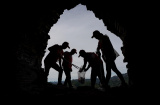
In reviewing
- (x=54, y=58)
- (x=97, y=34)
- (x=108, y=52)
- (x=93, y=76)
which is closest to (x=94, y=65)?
(x=93, y=76)

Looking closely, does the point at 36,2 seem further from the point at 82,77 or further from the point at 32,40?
the point at 82,77

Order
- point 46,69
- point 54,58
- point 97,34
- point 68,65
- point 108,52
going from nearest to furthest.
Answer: point 108,52 < point 97,34 < point 46,69 < point 54,58 < point 68,65

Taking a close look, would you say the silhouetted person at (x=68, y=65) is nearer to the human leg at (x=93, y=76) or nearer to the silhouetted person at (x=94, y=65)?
the silhouetted person at (x=94, y=65)

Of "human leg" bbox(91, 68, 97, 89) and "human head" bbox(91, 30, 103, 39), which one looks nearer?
"human head" bbox(91, 30, 103, 39)

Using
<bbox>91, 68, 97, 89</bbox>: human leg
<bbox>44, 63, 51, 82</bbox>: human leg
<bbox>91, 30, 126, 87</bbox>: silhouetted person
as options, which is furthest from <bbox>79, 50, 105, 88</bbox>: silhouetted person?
<bbox>44, 63, 51, 82</bbox>: human leg

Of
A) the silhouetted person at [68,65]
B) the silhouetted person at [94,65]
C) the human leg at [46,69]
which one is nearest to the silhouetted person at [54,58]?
the human leg at [46,69]

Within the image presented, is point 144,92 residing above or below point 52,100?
above

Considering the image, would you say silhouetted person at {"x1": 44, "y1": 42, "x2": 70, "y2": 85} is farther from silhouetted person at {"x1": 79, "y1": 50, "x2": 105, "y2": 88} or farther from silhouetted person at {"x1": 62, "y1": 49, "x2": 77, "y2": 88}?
silhouetted person at {"x1": 79, "y1": 50, "x2": 105, "y2": 88}

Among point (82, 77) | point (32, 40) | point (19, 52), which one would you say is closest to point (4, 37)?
point (19, 52)

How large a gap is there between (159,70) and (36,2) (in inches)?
178

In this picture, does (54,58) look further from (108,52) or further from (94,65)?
(108,52)

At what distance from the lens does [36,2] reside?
479 cm

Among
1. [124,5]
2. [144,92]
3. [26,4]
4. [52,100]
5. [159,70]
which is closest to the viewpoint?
[159,70]

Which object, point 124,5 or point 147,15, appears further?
point 124,5
